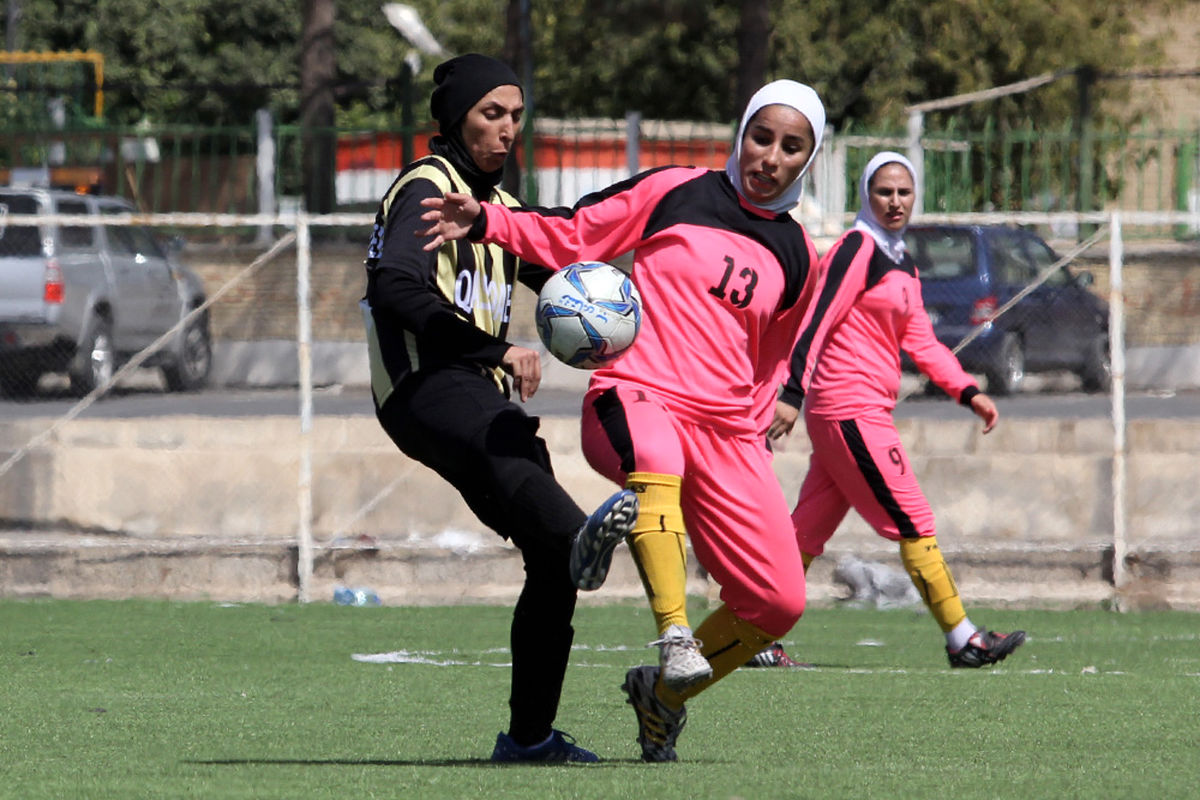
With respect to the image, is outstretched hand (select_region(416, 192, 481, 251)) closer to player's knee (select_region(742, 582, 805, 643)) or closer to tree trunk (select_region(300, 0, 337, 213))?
player's knee (select_region(742, 582, 805, 643))

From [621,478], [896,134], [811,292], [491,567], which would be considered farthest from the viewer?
[896,134]

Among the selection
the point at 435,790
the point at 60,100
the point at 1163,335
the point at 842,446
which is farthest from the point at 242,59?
the point at 435,790

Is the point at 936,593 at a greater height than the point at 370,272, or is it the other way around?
the point at 370,272

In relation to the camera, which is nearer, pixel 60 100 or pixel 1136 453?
pixel 1136 453

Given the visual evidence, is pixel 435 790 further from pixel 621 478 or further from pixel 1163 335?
pixel 1163 335

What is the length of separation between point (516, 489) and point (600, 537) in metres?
0.47

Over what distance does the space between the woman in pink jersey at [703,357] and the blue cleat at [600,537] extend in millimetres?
329

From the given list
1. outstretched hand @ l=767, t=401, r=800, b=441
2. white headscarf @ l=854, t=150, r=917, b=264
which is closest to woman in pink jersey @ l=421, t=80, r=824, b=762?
outstretched hand @ l=767, t=401, r=800, b=441

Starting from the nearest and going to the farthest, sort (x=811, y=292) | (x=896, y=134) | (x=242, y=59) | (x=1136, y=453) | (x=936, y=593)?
(x=811, y=292) → (x=936, y=593) → (x=1136, y=453) → (x=896, y=134) → (x=242, y=59)

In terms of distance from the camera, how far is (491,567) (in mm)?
11656

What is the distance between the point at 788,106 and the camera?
5.74 m

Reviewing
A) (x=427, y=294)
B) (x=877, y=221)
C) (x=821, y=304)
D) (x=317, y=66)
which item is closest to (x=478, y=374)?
(x=427, y=294)

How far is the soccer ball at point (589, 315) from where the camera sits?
18.0 ft

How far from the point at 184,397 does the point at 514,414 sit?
25.1 ft
